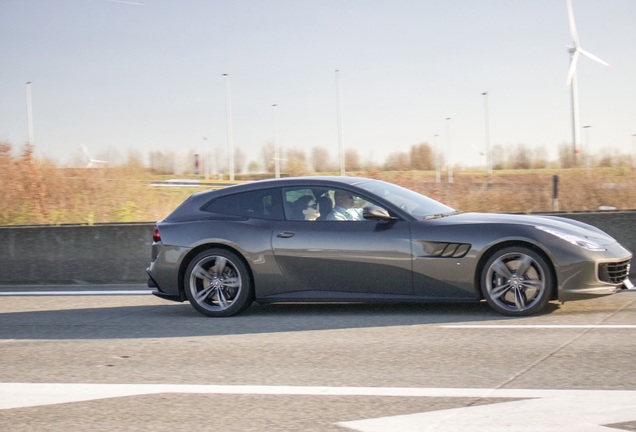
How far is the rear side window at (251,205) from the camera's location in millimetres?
9156

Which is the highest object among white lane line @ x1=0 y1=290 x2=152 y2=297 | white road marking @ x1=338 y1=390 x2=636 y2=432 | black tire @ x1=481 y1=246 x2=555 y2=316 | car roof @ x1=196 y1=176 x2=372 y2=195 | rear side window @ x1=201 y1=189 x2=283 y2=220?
car roof @ x1=196 y1=176 x2=372 y2=195

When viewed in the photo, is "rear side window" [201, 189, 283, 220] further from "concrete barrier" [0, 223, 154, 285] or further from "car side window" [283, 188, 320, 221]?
"concrete barrier" [0, 223, 154, 285]

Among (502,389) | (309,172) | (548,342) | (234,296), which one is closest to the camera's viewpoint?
(502,389)

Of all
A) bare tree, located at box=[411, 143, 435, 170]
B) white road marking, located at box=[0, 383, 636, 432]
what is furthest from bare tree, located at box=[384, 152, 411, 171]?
white road marking, located at box=[0, 383, 636, 432]

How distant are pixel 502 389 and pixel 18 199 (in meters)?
15.5

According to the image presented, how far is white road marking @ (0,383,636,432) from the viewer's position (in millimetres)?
4734

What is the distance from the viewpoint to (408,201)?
9.09m

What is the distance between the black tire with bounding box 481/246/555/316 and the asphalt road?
0.20 m

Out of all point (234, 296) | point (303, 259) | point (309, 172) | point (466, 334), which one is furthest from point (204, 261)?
point (309, 172)

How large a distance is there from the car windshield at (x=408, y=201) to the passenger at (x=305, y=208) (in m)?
0.49

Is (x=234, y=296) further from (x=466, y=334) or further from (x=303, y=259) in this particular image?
(x=466, y=334)

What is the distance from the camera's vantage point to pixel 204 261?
30.0ft

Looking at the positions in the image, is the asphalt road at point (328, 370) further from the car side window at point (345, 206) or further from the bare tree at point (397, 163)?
the bare tree at point (397, 163)

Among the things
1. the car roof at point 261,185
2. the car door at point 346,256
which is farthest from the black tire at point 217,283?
the car roof at point 261,185
